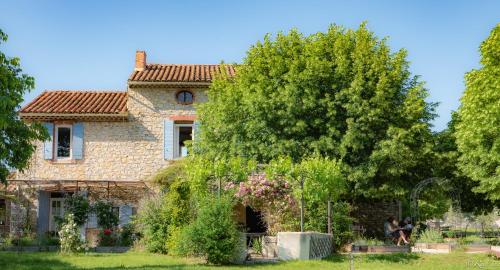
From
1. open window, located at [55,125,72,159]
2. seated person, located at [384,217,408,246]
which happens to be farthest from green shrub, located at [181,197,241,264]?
open window, located at [55,125,72,159]

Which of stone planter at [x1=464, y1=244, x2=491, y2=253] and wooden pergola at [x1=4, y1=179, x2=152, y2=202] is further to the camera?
wooden pergola at [x1=4, y1=179, x2=152, y2=202]

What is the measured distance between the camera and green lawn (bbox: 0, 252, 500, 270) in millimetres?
14219

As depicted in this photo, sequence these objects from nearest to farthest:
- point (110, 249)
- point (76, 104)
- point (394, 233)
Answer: point (110, 249) < point (394, 233) < point (76, 104)

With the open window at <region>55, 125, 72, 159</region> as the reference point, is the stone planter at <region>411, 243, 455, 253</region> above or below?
below

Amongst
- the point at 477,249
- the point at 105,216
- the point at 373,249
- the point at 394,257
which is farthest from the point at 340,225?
the point at 105,216

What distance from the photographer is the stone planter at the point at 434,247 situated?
18344 millimetres

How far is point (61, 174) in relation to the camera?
2469 centimetres

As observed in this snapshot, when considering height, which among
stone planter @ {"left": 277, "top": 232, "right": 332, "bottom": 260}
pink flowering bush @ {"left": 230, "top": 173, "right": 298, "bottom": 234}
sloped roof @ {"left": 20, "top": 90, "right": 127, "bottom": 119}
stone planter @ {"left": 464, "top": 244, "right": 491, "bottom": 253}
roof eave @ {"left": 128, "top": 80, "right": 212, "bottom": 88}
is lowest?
stone planter @ {"left": 464, "top": 244, "right": 491, "bottom": 253}

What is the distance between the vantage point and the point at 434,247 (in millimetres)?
18578

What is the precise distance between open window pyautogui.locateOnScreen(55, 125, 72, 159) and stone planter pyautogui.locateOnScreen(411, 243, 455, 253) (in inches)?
576

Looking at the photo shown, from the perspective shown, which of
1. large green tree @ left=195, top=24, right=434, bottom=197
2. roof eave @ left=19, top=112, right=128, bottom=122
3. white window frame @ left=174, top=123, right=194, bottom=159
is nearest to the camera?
large green tree @ left=195, top=24, right=434, bottom=197

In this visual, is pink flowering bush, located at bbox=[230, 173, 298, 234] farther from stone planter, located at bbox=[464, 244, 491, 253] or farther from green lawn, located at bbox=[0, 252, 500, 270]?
stone planter, located at bbox=[464, 244, 491, 253]

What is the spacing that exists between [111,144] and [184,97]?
365 centimetres

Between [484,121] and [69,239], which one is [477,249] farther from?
[69,239]
